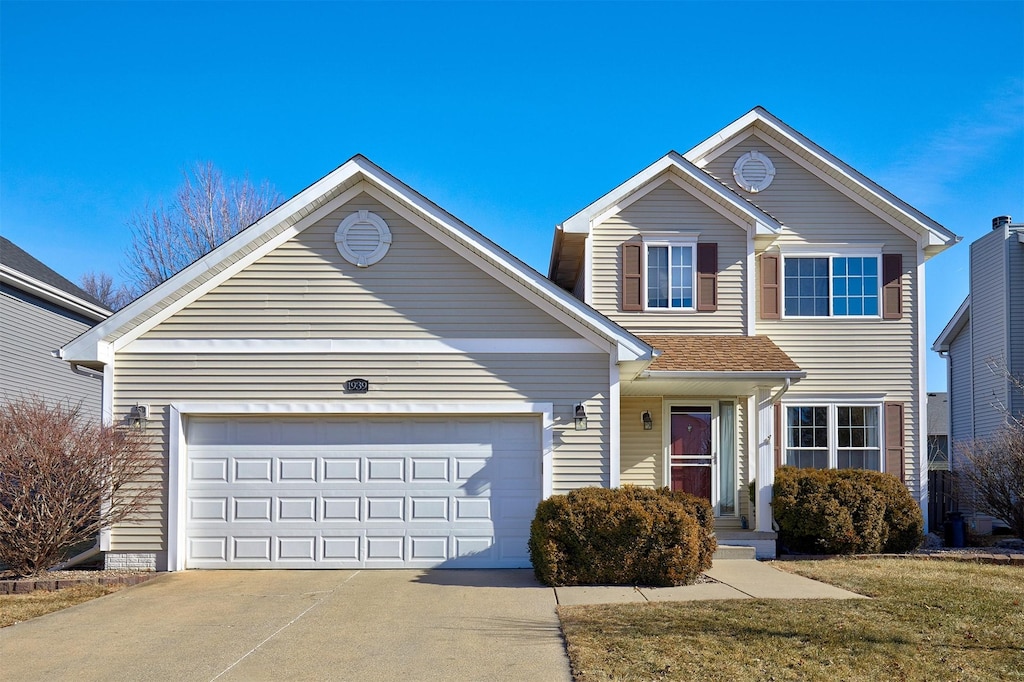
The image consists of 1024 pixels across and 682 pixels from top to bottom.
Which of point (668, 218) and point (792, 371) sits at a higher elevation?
point (668, 218)

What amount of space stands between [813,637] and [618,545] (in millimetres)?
3500

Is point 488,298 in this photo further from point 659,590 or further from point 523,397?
point 659,590

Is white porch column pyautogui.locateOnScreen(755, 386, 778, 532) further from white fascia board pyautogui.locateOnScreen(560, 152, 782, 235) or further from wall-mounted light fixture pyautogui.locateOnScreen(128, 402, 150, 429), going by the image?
wall-mounted light fixture pyautogui.locateOnScreen(128, 402, 150, 429)

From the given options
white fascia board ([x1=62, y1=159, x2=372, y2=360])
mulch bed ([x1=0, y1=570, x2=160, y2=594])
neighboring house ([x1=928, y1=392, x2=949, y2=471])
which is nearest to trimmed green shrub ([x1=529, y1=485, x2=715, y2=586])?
mulch bed ([x1=0, y1=570, x2=160, y2=594])

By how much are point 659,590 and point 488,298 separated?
4.60 metres

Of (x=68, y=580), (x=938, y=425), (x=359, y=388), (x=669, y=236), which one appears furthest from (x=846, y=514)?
(x=938, y=425)

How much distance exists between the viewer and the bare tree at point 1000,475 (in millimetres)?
15969

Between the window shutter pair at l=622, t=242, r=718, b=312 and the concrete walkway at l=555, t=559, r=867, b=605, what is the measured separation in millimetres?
5630

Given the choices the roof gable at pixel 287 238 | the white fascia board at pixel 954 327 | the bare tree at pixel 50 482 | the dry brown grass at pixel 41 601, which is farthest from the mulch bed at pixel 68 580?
the white fascia board at pixel 954 327

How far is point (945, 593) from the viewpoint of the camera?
35.9ft

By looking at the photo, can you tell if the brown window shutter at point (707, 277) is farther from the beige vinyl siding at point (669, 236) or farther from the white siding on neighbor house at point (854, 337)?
the white siding on neighbor house at point (854, 337)

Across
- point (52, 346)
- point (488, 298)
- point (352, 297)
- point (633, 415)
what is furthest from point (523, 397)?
point (52, 346)

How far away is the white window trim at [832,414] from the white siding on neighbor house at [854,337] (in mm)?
143

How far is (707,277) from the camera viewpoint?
16.9 m
